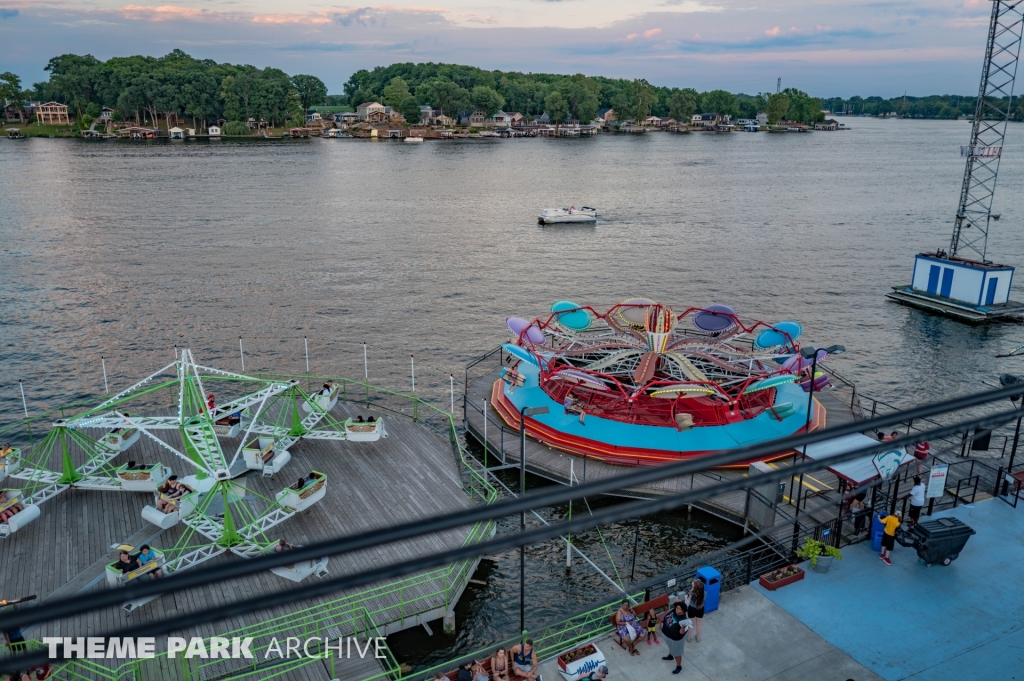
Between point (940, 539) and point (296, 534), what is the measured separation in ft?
64.0

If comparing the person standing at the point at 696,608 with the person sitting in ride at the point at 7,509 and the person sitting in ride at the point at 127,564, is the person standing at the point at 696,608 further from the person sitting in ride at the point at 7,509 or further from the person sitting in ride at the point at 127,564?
the person sitting in ride at the point at 7,509

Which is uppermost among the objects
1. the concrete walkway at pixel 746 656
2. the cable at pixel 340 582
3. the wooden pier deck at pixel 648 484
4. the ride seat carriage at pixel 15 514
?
the cable at pixel 340 582

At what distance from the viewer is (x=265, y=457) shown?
94.5 ft

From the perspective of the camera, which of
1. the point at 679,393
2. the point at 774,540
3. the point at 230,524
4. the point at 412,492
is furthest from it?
the point at 679,393

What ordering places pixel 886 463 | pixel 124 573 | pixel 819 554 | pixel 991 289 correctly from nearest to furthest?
pixel 819 554 → pixel 124 573 → pixel 886 463 → pixel 991 289

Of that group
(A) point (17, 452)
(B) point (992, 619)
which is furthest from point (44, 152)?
(B) point (992, 619)

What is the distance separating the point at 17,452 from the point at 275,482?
31.9 ft

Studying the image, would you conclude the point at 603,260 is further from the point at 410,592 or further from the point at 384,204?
the point at 410,592

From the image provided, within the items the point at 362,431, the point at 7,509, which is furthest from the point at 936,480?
the point at 7,509

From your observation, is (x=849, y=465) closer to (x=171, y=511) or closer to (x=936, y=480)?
(x=936, y=480)

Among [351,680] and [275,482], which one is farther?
[275,482]

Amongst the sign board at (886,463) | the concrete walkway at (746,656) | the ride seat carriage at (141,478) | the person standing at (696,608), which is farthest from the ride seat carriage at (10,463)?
the sign board at (886,463)

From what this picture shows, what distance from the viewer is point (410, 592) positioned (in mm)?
22484

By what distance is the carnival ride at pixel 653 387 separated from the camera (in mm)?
31500
